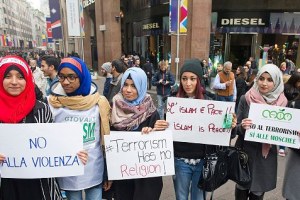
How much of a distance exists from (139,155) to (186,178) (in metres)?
0.59

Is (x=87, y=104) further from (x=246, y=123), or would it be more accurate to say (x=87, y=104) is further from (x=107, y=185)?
(x=246, y=123)

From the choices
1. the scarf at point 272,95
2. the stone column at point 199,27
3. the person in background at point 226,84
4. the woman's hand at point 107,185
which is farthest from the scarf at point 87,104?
the stone column at point 199,27

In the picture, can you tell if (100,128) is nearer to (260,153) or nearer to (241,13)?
(260,153)

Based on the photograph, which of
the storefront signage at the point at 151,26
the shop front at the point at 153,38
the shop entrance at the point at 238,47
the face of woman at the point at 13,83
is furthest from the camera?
the storefront signage at the point at 151,26

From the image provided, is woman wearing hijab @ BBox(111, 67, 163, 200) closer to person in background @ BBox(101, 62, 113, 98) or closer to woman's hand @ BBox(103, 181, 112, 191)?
woman's hand @ BBox(103, 181, 112, 191)

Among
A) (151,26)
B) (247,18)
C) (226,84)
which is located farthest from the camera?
(151,26)

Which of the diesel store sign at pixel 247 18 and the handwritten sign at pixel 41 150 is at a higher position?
the diesel store sign at pixel 247 18

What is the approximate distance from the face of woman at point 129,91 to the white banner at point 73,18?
1143cm

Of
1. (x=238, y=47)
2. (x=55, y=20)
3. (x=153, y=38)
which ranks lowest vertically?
(x=238, y=47)

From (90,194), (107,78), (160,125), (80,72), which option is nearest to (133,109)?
(160,125)

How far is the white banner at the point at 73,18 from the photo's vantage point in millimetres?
12867

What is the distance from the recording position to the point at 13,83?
6.62ft

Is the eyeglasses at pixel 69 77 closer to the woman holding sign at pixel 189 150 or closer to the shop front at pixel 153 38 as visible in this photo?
the woman holding sign at pixel 189 150

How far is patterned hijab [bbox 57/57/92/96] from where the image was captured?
2307 mm
